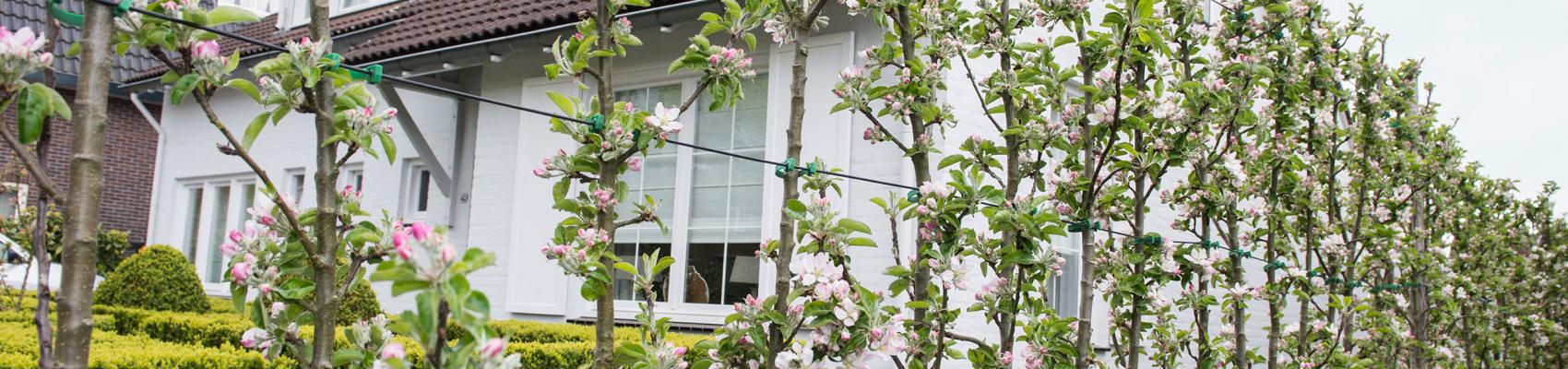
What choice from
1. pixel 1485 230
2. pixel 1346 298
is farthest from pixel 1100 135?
pixel 1485 230

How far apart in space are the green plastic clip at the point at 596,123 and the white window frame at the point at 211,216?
8282 mm

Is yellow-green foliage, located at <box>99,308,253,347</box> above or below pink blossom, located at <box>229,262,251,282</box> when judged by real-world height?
below

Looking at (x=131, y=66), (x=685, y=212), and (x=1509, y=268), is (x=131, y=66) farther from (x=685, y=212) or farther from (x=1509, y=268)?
(x=1509, y=268)

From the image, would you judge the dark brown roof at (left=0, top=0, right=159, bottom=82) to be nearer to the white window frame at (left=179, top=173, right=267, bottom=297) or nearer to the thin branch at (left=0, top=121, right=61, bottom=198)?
the white window frame at (left=179, top=173, right=267, bottom=297)

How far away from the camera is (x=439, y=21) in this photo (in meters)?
7.80

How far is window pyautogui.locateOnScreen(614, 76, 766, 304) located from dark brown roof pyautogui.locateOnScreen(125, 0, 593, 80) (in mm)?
951

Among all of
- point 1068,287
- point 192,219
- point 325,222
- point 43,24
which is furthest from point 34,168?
point 43,24

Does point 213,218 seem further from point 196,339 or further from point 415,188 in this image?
point 196,339

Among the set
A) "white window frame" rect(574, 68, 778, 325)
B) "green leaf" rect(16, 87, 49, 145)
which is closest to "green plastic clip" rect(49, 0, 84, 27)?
"green leaf" rect(16, 87, 49, 145)

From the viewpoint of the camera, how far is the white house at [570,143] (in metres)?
5.61

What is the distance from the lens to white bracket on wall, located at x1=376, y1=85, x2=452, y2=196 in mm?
7082

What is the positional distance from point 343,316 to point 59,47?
7.48 metres

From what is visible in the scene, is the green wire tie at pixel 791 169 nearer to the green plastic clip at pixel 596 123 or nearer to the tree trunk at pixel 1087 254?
the green plastic clip at pixel 596 123

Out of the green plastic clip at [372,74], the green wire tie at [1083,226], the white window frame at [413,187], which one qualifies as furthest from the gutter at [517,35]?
the green plastic clip at [372,74]
